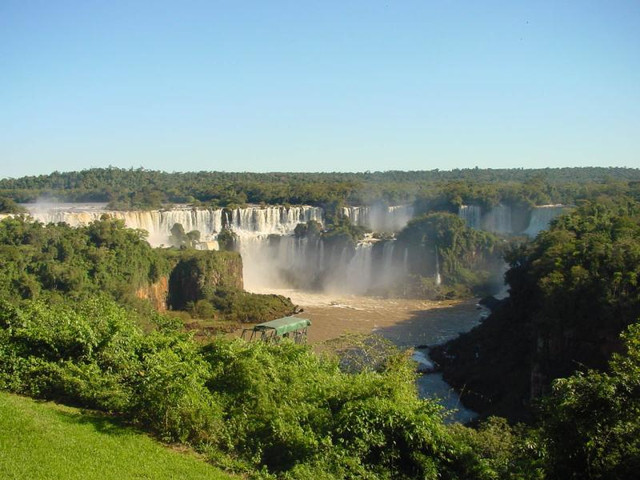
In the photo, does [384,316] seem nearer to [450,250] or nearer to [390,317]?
[390,317]

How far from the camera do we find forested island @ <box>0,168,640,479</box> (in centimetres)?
940

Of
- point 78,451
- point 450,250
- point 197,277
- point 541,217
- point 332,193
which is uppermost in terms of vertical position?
point 332,193

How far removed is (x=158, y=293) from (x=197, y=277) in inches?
107

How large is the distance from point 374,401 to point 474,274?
40.2 metres

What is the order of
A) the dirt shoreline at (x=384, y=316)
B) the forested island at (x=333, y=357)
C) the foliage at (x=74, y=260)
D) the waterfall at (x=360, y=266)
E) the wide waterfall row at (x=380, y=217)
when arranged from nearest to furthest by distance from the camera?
1. the forested island at (x=333, y=357)
2. the foliage at (x=74, y=260)
3. the dirt shoreline at (x=384, y=316)
4. the waterfall at (x=360, y=266)
5. the wide waterfall row at (x=380, y=217)

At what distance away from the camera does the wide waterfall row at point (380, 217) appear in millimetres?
59500

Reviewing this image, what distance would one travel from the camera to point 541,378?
67.4 feet

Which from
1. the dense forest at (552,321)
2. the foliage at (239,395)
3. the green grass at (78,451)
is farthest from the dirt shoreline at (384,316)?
the green grass at (78,451)

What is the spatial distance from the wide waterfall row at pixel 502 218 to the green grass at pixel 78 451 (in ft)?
159

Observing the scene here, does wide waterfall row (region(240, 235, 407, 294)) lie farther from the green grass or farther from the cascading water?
the green grass

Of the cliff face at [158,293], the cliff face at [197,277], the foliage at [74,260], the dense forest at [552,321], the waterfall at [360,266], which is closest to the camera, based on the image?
the dense forest at [552,321]

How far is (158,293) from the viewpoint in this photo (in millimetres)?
39781

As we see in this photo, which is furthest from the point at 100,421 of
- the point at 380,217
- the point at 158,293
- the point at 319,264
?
the point at 380,217

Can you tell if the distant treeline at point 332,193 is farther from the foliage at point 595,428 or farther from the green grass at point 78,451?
the green grass at point 78,451
